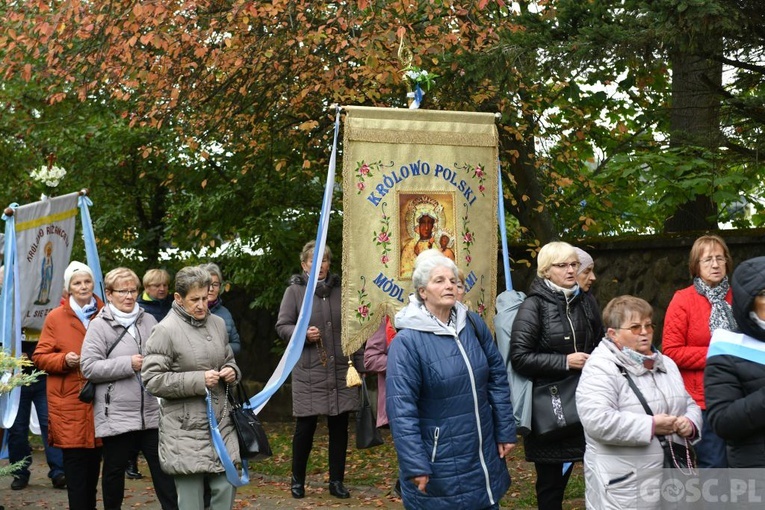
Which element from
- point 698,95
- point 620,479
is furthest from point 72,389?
point 698,95

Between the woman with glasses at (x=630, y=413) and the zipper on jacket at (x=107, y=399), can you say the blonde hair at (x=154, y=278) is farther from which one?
the woman with glasses at (x=630, y=413)

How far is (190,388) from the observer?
6.13 m

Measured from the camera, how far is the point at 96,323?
7.02 meters

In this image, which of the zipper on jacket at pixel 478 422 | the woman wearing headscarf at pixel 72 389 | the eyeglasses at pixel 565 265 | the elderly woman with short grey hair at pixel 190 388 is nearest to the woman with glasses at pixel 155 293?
the woman wearing headscarf at pixel 72 389

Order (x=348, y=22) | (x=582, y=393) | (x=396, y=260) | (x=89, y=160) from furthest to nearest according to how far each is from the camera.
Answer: (x=89, y=160)
(x=348, y=22)
(x=396, y=260)
(x=582, y=393)

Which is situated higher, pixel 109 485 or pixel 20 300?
pixel 20 300

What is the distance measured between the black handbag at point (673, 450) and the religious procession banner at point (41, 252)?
5.38m

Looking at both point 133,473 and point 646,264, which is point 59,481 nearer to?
point 133,473

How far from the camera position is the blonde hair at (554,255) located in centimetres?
631

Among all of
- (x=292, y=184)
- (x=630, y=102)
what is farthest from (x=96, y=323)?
(x=630, y=102)

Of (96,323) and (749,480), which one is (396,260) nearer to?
(96,323)

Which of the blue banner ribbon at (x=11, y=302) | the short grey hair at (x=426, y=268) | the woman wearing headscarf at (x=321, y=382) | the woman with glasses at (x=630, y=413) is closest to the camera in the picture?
the woman with glasses at (x=630, y=413)

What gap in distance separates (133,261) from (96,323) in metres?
6.70

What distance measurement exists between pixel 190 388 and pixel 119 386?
3.43 ft
